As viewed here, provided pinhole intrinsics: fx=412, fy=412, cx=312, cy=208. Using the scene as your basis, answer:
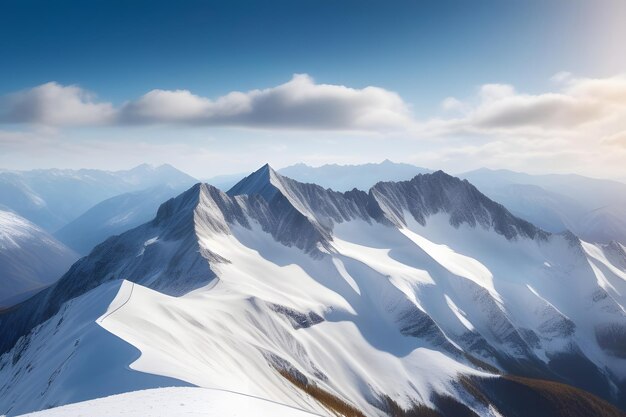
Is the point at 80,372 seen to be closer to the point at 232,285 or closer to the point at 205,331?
the point at 205,331

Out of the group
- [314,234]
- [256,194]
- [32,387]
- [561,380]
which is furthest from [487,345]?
[32,387]

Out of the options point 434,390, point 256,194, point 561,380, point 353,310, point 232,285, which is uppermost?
point 256,194

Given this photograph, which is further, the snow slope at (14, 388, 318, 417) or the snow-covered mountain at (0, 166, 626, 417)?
the snow-covered mountain at (0, 166, 626, 417)

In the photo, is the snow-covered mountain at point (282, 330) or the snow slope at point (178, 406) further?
the snow-covered mountain at point (282, 330)

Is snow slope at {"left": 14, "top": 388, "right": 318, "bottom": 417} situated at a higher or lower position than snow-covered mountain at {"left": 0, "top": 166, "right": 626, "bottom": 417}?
higher

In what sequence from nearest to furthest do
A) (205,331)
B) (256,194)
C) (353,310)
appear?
(205,331)
(353,310)
(256,194)
